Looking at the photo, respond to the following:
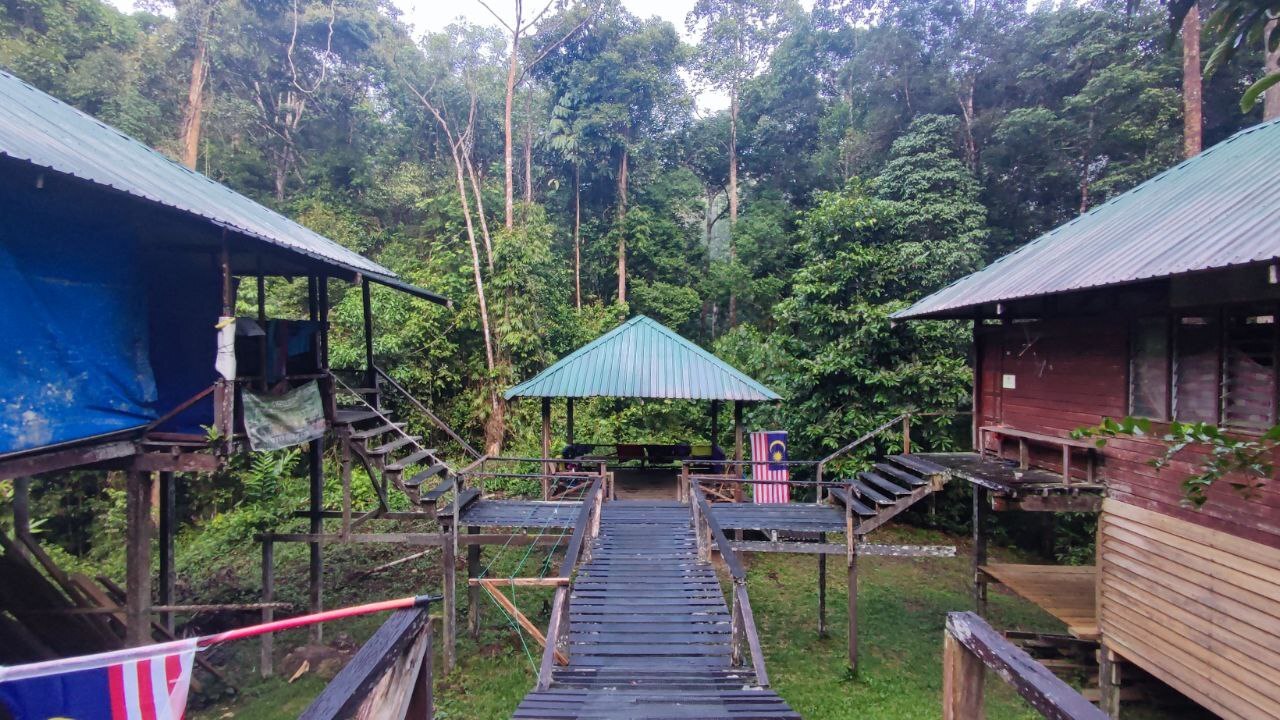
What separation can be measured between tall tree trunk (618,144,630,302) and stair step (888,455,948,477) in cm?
1552

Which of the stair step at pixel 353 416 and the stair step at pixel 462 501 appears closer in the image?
the stair step at pixel 353 416

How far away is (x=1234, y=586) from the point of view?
6305 millimetres

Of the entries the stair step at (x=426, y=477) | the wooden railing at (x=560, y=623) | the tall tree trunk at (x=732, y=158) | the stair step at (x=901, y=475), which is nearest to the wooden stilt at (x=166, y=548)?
the stair step at (x=426, y=477)

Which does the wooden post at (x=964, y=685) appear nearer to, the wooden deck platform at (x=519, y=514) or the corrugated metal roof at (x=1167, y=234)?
the corrugated metal roof at (x=1167, y=234)

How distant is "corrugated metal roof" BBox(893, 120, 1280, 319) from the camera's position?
5.64m

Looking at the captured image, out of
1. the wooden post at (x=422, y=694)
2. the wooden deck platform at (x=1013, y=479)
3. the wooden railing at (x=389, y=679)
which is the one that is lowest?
the wooden deck platform at (x=1013, y=479)

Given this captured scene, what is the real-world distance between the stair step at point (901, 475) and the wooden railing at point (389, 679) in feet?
31.8

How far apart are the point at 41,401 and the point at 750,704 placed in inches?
275

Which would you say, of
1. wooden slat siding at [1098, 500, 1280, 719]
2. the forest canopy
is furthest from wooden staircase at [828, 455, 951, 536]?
the forest canopy

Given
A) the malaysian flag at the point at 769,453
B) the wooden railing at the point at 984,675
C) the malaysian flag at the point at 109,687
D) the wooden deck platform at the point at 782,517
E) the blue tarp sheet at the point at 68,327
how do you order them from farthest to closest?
the malaysian flag at the point at 769,453 < the wooden deck platform at the point at 782,517 < the blue tarp sheet at the point at 68,327 < the malaysian flag at the point at 109,687 < the wooden railing at the point at 984,675

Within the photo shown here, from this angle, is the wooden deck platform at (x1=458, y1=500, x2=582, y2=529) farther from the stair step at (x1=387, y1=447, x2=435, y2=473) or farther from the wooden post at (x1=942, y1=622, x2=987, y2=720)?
the wooden post at (x1=942, y1=622, x2=987, y2=720)

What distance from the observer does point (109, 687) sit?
279 centimetres

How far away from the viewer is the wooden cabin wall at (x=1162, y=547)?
6051 mm

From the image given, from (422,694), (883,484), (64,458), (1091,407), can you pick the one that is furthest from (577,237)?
(422,694)
